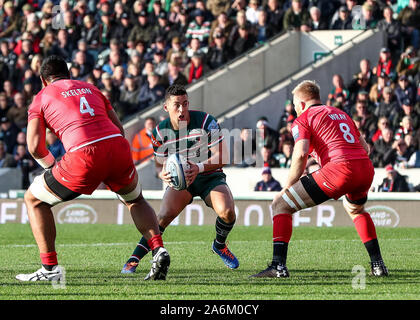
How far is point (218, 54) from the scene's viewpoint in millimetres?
22469

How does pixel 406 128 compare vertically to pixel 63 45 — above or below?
above

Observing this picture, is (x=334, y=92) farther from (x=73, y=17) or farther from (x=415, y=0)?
(x=73, y=17)

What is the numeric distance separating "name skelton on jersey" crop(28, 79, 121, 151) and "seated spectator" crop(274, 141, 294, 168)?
1040 cm

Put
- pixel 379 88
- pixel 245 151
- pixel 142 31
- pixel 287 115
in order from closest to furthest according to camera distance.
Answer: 1. pixel 245 151
2. pixel 379 88
3. pixel 287 115
4. pixel 142 31

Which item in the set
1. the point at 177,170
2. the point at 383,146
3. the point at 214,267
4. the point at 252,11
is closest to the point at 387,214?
the point at 383,146

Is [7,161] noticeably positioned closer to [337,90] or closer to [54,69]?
[337,90]

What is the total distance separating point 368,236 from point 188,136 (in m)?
2.16

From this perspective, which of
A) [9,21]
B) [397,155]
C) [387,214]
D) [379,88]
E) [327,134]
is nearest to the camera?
[327,134]

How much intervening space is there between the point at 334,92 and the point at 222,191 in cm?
1100

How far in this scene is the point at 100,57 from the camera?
2420 cm

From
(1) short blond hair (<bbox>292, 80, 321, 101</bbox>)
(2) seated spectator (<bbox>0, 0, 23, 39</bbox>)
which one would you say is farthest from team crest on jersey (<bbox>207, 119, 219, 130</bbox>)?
(2) seated spectator (<bbox>0, 0, 23, 39</bbox>)

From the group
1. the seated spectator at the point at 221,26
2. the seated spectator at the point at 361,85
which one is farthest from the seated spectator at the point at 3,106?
the seated spectator at the point at 361,85

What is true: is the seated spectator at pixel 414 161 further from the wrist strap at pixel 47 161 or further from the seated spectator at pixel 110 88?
the wrist strap at pixel 47 161

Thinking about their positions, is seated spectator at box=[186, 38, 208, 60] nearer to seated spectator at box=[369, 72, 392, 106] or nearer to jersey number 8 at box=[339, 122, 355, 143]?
seated spectator at box=[369, 72, 392, 106]
